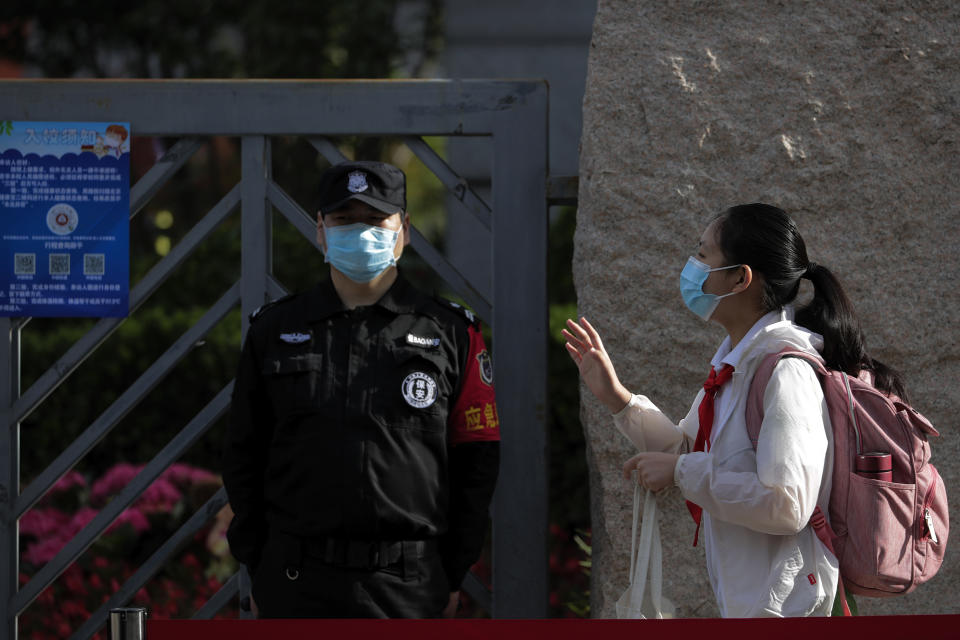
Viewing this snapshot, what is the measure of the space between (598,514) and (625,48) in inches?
54.1

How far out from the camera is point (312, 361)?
258cm

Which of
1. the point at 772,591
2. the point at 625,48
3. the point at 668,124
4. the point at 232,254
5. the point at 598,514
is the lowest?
the point at 232,254

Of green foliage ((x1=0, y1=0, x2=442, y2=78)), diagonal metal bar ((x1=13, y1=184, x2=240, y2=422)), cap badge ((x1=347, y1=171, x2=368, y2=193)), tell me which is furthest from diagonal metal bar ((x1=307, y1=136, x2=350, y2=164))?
green foliage ((x1=0, y1=0, x2=442, y2=78))

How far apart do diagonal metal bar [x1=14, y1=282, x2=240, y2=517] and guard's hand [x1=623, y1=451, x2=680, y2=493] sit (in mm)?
1608

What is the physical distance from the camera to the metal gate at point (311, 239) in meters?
3.16

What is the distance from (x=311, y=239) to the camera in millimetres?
3186

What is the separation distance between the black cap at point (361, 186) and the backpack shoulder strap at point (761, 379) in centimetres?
108

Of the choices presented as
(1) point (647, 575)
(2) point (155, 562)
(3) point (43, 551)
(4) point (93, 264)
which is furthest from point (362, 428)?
(3) point (43, 551)

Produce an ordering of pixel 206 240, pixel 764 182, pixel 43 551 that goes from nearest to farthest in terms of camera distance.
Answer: pixel 764 182, pixel 43 551, pixel 206 240

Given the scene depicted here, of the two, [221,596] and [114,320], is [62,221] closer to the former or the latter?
[114,320]

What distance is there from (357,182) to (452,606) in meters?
1.15

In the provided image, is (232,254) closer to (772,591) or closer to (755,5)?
(755,5)

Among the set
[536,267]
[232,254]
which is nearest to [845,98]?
[536,267]

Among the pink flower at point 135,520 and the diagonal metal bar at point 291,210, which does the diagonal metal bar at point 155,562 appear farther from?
the pink flower at point 135,520
